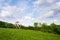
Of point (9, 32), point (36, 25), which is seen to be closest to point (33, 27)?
point (36, 25)

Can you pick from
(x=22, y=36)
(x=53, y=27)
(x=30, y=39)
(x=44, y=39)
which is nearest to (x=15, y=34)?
(x=22, y=36)

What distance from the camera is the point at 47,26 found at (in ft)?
265

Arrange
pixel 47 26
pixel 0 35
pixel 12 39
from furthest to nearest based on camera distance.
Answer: pixel 47 26 < pixel 0 35 < pixel 12 39

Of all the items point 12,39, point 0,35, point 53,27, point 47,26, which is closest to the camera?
point 12,39

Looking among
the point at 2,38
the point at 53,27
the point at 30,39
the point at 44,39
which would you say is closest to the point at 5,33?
the point at 2,38

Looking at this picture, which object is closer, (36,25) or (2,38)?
(2,38)

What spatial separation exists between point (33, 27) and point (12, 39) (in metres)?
40.9

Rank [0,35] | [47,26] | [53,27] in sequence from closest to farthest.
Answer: [0,35] < [53,27] < [47,26]

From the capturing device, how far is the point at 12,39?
40.8m

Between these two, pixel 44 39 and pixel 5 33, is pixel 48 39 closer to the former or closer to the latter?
pixel 44 39

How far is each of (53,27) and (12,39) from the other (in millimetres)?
35993

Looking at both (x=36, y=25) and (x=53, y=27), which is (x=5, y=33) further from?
(x=36, y=25)

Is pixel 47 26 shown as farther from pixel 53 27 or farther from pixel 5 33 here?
pixel 5 33

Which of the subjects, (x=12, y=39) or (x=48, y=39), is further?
(x=48, y=39)
